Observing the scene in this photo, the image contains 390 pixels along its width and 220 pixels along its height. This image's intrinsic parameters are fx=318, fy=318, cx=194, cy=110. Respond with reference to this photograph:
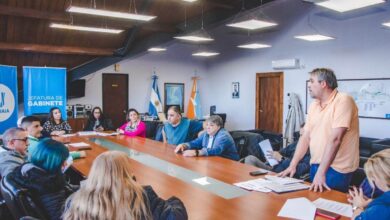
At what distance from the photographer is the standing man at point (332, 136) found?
215 centimetres

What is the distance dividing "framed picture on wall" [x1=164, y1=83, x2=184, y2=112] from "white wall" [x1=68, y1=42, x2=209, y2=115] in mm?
132

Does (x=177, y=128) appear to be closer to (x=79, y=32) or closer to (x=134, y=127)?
(x=134, y=127)

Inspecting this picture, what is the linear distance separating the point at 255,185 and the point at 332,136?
638 mm

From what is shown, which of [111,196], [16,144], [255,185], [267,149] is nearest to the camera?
[111,196]

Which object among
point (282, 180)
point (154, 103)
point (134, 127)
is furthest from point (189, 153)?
point (154, 103)

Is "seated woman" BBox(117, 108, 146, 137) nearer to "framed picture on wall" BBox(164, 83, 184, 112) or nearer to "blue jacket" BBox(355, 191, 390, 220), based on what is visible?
"blue jacket" BBox(355, 191, 390, 220)

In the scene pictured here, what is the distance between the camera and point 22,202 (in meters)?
1.83

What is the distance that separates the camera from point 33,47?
6.88 meters

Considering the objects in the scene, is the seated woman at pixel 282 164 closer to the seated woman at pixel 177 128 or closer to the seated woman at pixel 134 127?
the seated woman at pixel 177 128

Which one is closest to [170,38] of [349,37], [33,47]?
[33,47]

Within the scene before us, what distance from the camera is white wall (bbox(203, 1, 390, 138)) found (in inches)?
254

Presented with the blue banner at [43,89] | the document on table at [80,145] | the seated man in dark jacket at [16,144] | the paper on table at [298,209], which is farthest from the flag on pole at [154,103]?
the paper on table at [298,209]

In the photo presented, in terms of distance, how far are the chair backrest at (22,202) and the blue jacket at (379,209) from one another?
178 cm

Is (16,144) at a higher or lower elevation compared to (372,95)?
lower
